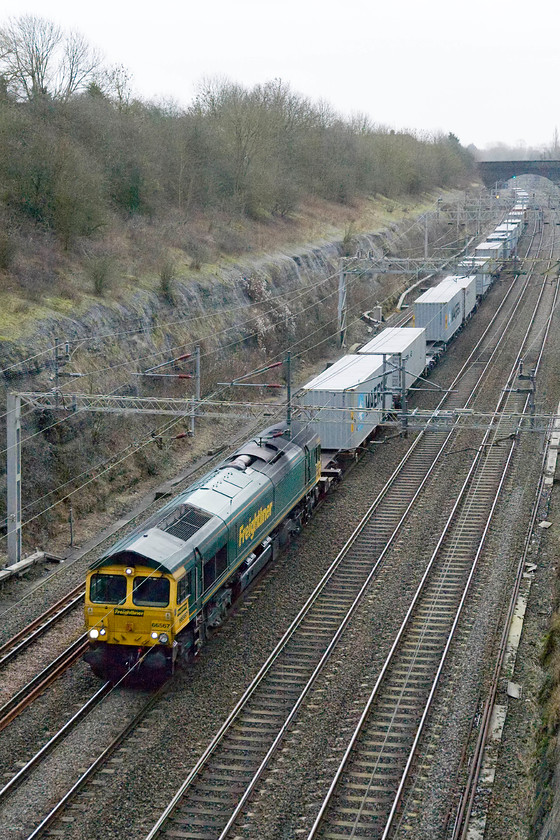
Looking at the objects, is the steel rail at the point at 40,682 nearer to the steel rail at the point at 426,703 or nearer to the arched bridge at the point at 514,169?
the steel rail at the point at 426,703

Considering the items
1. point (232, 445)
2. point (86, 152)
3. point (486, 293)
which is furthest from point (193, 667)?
point (486, 293)

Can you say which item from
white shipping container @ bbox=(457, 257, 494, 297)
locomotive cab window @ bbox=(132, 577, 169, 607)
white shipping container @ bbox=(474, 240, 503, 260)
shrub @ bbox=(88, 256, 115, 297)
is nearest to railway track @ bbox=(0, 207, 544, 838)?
locomotive cab window @ bbox=(132, 577, 169, 607)

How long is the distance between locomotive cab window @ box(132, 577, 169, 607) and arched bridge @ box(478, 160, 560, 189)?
10793cm

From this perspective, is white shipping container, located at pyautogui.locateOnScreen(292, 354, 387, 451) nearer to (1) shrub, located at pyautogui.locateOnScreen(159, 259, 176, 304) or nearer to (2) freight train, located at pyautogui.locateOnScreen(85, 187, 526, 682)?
(2) freight train, located at pyautogui.locateOnScreen(85, 187, 526, 682)

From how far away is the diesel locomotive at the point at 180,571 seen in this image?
51.4 feet

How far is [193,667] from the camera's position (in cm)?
1689

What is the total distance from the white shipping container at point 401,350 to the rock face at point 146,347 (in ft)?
19.6

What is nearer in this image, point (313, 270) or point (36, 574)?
point (36, 574)

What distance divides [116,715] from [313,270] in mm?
40319

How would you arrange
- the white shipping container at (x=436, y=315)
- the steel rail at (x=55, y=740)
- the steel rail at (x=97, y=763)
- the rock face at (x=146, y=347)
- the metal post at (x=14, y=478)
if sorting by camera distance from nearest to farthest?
1. the steel rail at (x=97, y=763)
2. the steel rail at (x=55, y=740)
3. the metal post at (x=14, y=478)
4. the rock face at (x=146, y=347)
5. the white shipping container at (x=436, y=315)

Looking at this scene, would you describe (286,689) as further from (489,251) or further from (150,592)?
(489,251)

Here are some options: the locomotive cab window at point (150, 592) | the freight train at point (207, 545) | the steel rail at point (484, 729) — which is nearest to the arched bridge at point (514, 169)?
the freight train at point (207, 545)

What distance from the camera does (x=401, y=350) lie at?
33906 millimetres

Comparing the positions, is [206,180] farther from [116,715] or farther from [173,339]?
[116,715]
